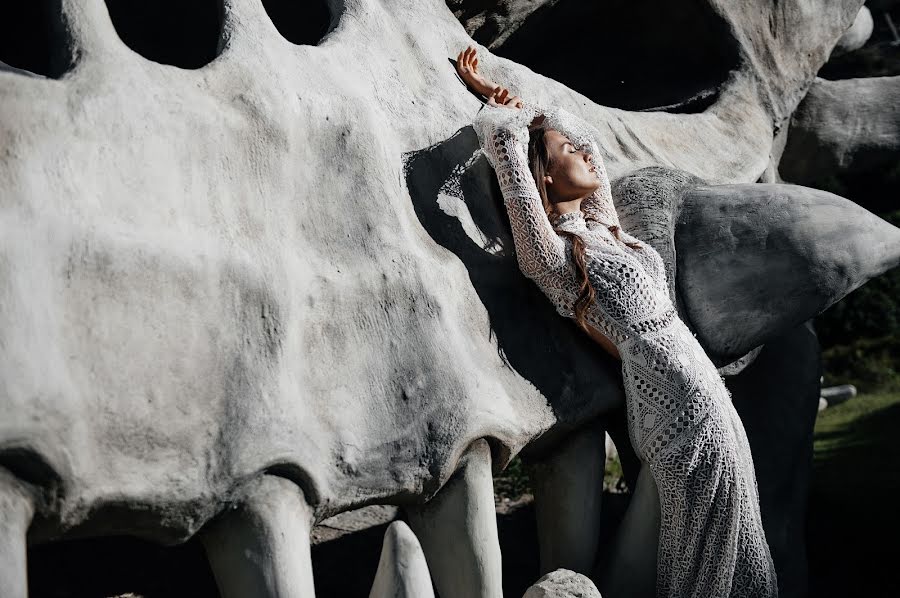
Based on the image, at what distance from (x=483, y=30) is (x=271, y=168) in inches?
67.4

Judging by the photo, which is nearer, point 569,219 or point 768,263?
point 569,219

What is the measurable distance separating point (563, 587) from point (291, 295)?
2.90 ft

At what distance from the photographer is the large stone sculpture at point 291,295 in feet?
7.09

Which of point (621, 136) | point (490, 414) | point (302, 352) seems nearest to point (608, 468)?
point (621, 136)

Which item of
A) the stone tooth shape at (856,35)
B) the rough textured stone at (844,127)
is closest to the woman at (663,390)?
the rough textured stone at (844,127)

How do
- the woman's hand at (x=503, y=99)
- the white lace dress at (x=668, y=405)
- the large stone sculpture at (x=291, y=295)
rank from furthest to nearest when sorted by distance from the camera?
the woman's hand at (x=503, y=99), the white lace dress at (x=668, y=405), the large stone sculpture at (x=291, y=295)

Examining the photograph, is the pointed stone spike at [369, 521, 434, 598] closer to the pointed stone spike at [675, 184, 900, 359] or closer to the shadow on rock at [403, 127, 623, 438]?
the shadow on rock at [403, 127, 623, 438]

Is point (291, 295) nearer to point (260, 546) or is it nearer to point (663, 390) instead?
point (260, 546)

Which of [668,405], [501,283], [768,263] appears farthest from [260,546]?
[768,263]

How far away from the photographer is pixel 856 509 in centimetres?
465

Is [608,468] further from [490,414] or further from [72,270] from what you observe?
[72,270]

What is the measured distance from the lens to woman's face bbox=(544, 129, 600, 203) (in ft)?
10.4

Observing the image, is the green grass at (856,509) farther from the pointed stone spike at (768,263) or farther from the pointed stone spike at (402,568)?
the pointed stone spike at (402,568)

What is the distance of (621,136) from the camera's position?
3.71 m
